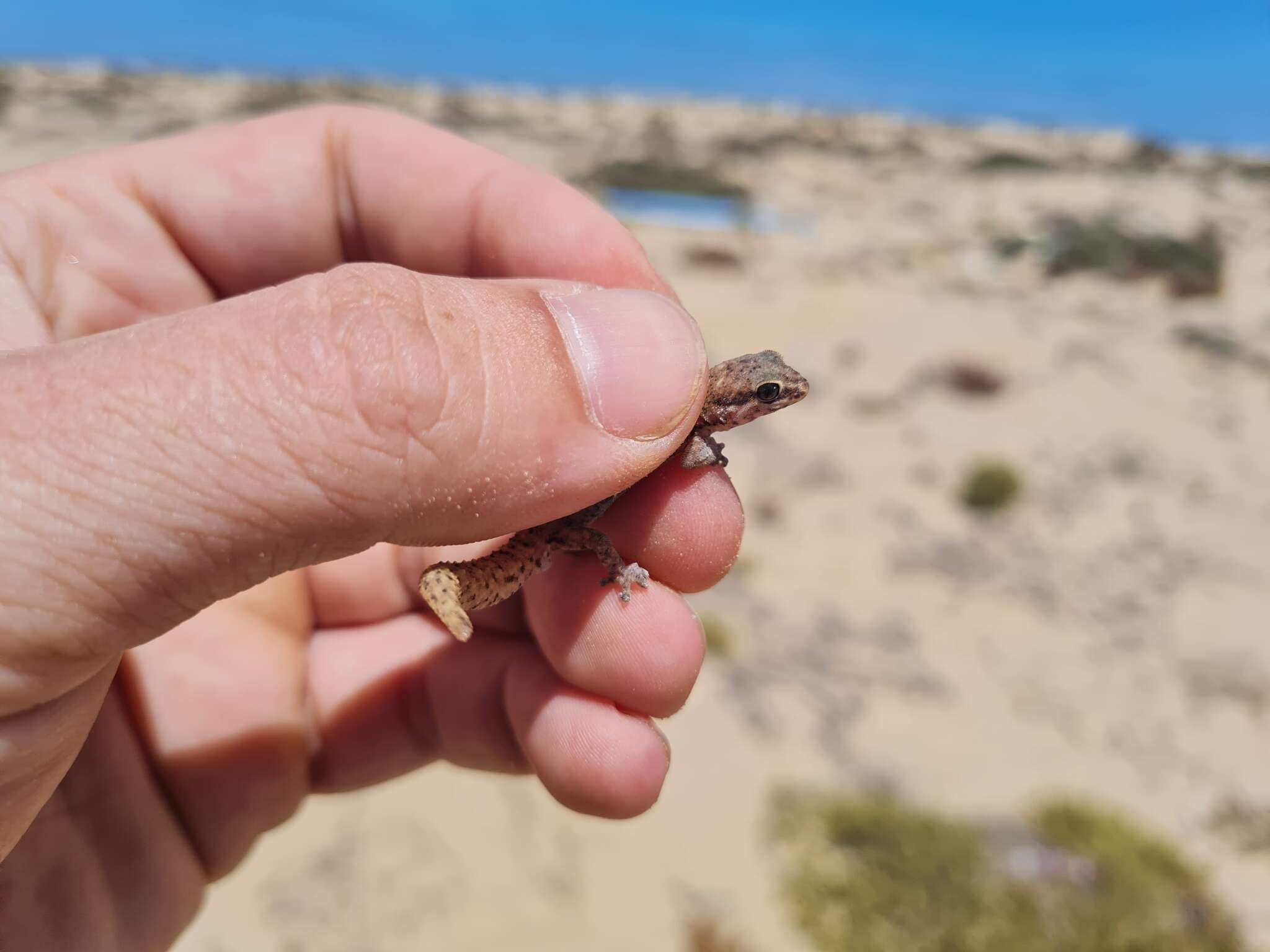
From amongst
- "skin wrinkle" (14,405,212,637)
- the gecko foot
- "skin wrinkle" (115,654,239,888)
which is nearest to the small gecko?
the gecko foot

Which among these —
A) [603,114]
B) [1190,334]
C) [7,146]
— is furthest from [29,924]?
[603,114]

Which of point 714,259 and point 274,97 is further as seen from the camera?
point 274,97

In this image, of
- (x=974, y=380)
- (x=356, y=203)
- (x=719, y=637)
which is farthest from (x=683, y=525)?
(x=974, y=380)

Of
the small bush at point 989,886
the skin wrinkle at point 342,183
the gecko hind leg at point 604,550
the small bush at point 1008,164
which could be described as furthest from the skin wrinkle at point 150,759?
the small bush at point 1008,164

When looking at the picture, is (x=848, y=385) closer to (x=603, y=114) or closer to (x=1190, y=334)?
(x=1190, y=334)

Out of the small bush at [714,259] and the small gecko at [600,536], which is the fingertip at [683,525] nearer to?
the small gecko at [600,536]

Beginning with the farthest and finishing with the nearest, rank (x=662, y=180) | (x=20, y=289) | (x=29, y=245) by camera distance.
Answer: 1. (x=662, y=180)
2. (x=29, y=245)
3. (x=20, y=289)

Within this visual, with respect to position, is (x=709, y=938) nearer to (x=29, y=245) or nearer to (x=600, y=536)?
(x=600, y=536)
